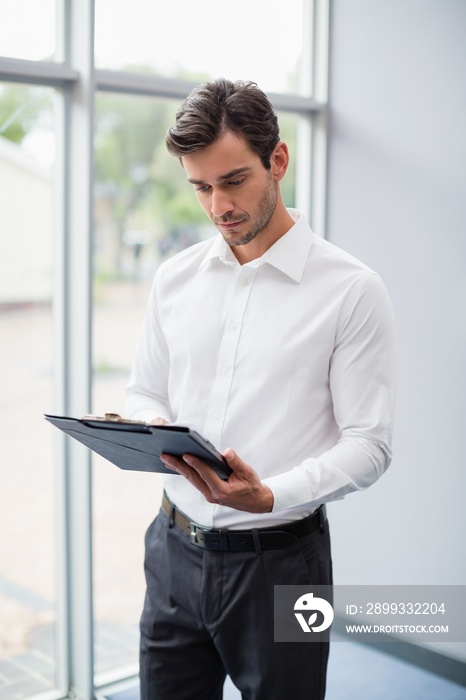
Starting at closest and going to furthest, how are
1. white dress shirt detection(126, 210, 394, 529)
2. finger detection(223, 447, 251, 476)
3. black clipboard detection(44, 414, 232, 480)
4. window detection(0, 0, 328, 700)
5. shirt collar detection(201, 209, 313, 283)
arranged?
black clipboard detection(44, 414, 232, 480) → finger detection(223, 447, 251, 476) → white dress shirt detection(126, 210, 394, 529) → shirt collar detection(201, 209, 313, 283) → window detection(0, 0, 328, 700)

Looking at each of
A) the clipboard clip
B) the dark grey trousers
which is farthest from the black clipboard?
the dark grey trousers

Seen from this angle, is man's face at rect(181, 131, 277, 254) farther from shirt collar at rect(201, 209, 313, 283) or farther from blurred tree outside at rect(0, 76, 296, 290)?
blurred tree outside at rect(0, 76, 296, 290)

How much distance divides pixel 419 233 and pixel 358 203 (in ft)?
1.04

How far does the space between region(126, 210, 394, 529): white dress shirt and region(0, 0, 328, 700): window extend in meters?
0.86

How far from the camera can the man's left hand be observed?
1375 millimetres

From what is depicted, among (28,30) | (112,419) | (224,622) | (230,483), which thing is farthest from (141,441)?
(28,30)

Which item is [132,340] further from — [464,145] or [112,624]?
[464,145]

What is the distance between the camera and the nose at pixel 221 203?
160 centimetres

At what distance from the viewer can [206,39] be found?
9.50 feet

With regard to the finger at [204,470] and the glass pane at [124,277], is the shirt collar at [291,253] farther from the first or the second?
the glass pane at [124,277]

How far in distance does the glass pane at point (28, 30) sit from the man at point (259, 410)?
97cm

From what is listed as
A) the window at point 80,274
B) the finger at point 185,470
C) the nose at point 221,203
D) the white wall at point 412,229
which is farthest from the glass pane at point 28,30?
the finger at point 185,470

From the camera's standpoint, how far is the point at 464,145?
2.74 m

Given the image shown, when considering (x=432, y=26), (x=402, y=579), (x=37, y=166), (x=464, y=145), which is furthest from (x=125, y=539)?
(x=432, y=26)
